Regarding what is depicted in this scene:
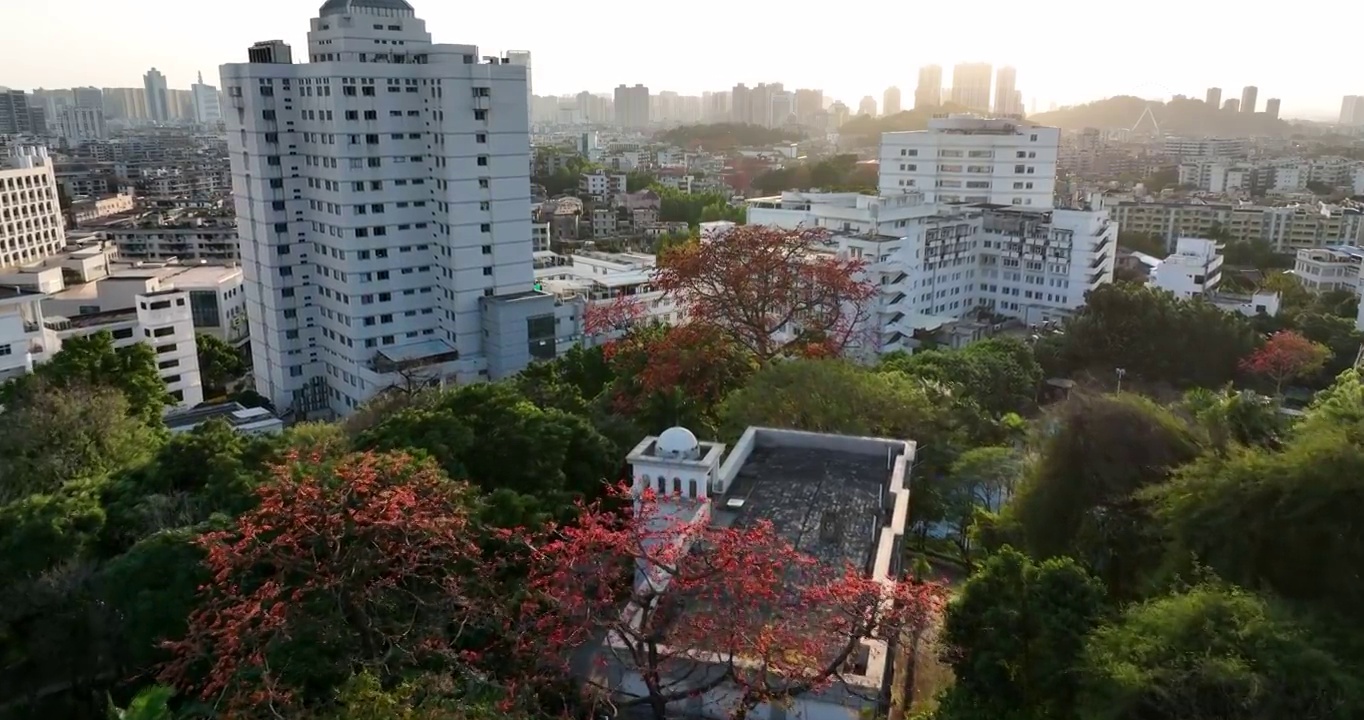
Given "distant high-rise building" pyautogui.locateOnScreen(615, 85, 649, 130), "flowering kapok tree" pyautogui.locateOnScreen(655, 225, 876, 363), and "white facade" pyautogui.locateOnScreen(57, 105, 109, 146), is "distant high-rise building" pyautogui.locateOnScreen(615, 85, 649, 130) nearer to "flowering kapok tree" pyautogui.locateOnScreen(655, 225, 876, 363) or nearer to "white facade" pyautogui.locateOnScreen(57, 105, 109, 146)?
"white facade" pyautogui.locateOnScreen(57, 105, 109, 146)

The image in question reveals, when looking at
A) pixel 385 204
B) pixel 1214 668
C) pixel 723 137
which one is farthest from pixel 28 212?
pixel 723 137

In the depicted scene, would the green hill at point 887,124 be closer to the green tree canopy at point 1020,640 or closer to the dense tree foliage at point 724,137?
the dense tree foliage at point 724,137

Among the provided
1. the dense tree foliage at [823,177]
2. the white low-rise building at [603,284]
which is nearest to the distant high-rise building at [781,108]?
the dense tree foliage at [823,177]

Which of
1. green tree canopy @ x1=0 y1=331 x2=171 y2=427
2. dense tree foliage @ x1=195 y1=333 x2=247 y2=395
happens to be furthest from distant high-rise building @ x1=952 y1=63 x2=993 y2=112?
green tree canopy @ x1=0 y1=331 x2=171 y2=427

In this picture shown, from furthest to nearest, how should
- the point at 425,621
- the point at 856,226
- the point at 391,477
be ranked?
the point at 856,226 → the point at 391,477 → the point at 425,621

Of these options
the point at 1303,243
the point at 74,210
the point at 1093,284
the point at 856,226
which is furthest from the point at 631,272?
the point at 74,210

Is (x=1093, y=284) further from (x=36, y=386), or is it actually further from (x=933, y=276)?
(x=36, y=386)

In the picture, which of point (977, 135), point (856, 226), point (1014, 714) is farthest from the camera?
point (977, 135)
